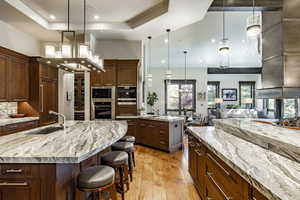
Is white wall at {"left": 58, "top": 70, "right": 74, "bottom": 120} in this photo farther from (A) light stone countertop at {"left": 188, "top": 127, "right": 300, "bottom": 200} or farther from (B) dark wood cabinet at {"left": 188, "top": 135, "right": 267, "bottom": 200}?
(A) light stone countertop at {"left": 188, "top": 127, "right": 300, "bottom": 200}

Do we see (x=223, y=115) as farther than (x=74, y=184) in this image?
Yes

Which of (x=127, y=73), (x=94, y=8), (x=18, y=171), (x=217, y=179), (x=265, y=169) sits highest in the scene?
(x=94, y=8)

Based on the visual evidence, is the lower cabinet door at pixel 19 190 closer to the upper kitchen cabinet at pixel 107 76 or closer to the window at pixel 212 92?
the upper kitchen cabinet at pixel 107 76

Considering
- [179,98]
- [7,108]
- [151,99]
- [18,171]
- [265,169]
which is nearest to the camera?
[265,169]

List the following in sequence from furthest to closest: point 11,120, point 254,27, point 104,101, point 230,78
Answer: point 230,78 → point 104,101 → point 11,120 → point 254,27

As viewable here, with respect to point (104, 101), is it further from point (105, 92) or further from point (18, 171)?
point (18, 171)

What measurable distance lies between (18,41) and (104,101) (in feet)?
8.87

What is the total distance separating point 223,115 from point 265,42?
580 centimetres

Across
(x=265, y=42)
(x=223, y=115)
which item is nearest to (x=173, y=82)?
(x=223, y=115)

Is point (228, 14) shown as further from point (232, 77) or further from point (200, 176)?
point (232, 77)

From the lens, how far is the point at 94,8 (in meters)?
4.18

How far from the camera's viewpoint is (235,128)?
7.88 feet

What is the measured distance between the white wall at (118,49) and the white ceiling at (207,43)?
3.02 feet

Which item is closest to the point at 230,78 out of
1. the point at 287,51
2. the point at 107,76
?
the point at 107,76
